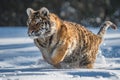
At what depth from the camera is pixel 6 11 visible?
76.4 feet

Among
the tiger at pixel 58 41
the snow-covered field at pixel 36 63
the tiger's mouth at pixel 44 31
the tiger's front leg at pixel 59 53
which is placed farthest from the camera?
the tiger's front leg at pixel 59 53

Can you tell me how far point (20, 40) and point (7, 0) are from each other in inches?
463

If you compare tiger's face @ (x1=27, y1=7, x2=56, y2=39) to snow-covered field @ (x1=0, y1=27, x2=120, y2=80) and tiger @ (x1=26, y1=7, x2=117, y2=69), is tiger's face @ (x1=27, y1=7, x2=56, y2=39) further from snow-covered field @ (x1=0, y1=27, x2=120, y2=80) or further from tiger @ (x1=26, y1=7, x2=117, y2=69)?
snow-covered field @ (x1=0, y1=27, x2=120, y2=80)

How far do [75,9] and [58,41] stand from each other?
17.3 m

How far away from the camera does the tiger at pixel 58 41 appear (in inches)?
272

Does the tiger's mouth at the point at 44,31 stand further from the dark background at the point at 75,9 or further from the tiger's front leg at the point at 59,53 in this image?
the dark background at the point at 75,9

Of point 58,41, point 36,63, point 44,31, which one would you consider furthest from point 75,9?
point 44,31

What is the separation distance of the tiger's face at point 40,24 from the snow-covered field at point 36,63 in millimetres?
491

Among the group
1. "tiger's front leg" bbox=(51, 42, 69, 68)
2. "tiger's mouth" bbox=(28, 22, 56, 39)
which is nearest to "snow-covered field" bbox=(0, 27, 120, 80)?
"tiger's front leg" bbox=(51, 42, 69, 68)

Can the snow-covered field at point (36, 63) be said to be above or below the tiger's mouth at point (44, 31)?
below

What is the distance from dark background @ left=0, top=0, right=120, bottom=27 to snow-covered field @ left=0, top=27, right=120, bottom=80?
358 inches

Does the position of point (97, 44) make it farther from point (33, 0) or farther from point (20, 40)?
point (33, 0)

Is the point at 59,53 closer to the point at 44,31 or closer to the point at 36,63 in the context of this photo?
the point at 44,31

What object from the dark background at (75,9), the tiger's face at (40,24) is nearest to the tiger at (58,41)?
the tiger's face at (40,24)
